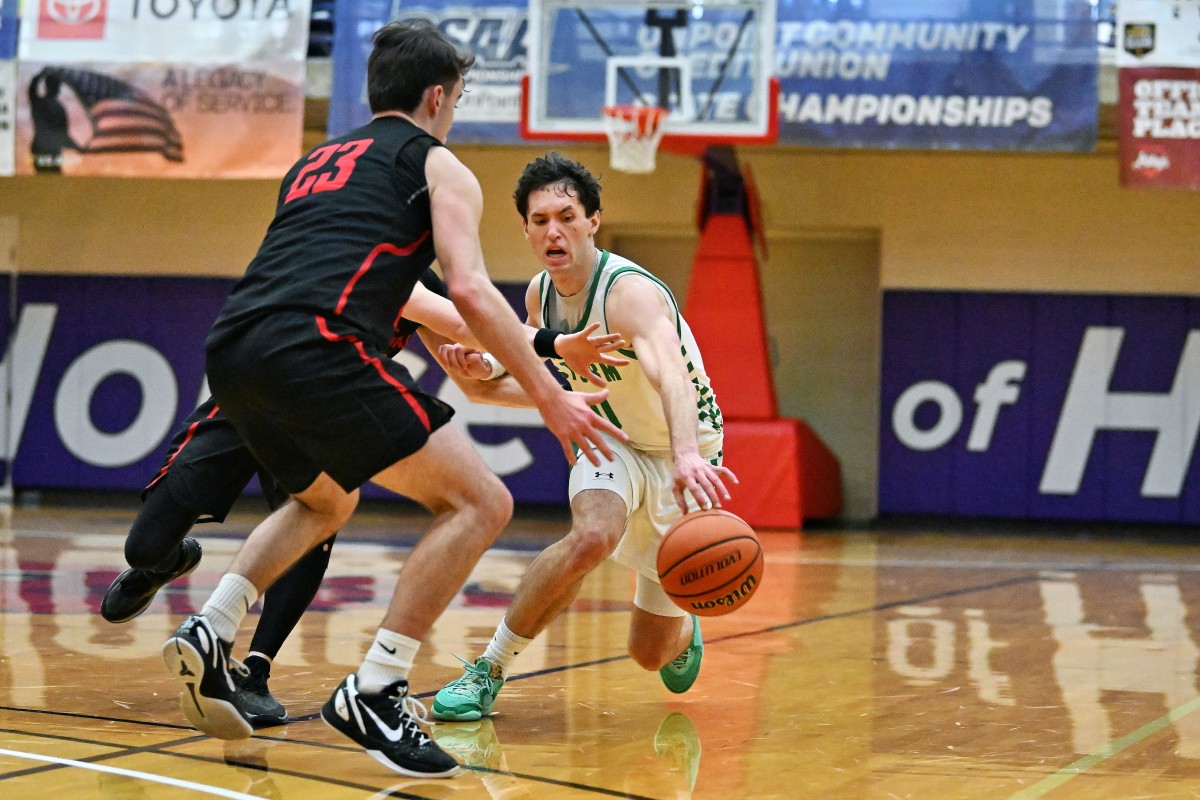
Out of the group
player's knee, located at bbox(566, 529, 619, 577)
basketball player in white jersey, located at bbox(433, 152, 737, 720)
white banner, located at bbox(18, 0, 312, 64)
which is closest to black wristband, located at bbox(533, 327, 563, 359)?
basketball player in white jersey, located at bbox(433, 152, 737, 720)

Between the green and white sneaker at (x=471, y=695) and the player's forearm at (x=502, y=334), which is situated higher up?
the player's forearm at (x=502, y=334)

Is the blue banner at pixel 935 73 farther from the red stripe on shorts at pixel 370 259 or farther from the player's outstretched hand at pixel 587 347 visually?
the red stripe on shorts at pixel 370 259

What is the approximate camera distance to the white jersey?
445cm

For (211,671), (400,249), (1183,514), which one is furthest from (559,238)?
(1183,514)

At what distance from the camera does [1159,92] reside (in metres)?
11.0

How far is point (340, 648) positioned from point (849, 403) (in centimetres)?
964

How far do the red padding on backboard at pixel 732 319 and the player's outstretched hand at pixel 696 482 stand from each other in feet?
26.8

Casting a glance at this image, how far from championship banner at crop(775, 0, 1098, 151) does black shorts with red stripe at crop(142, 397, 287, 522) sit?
Result: 25.9 ft

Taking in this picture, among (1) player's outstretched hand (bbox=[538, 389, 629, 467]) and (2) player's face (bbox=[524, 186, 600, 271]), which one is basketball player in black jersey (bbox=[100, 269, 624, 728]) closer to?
(2) player's face (bbox=[524, 186, 600, 271])

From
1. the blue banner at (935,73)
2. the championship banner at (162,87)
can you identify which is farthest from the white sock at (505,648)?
the championship banner at (162,87)

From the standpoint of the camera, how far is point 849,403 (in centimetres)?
1431

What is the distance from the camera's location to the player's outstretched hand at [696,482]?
3.73m

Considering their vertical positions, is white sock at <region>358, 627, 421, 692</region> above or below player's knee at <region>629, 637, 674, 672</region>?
above

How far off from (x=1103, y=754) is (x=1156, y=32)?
8.55 metres
